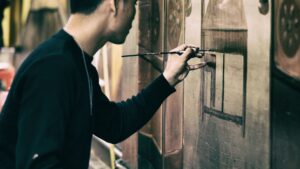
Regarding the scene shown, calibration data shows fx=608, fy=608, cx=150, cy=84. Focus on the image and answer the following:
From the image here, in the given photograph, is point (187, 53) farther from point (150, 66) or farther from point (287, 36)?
point (150, 66)

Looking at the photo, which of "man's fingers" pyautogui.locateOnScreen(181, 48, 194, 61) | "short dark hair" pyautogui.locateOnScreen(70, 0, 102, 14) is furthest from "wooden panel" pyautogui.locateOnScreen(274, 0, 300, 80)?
"short dark hair" pyautogui.locateOnScreen(70, 0, 102, 14)

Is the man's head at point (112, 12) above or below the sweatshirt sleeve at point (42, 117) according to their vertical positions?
above

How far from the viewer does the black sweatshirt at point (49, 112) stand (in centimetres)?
234

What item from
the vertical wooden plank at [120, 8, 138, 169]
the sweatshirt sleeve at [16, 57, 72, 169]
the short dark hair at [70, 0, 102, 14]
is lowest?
the vertical wooden plank at [120, 8, 138, 169]

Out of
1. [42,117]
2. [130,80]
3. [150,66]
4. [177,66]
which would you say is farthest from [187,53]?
[130,80]

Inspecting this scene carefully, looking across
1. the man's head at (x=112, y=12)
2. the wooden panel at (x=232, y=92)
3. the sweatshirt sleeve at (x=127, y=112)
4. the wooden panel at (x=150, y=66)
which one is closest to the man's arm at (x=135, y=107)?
the sweatshirt sleeve at (x=127, y=112)

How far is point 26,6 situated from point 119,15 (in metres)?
8.32

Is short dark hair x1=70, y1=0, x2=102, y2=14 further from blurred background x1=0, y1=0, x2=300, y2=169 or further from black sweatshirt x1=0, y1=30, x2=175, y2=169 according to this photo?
blurred background x1=0, y1=0, x2=300, y2=169

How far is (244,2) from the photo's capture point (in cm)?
304

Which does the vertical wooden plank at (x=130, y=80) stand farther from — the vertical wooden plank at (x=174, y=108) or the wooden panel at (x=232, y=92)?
the wooden panel at (x=232, y=92)

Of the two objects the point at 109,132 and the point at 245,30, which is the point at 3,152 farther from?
the point at 245,30

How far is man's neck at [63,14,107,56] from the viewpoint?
2713 mm

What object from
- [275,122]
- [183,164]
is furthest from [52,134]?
[183,164]

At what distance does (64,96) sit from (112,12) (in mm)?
583
